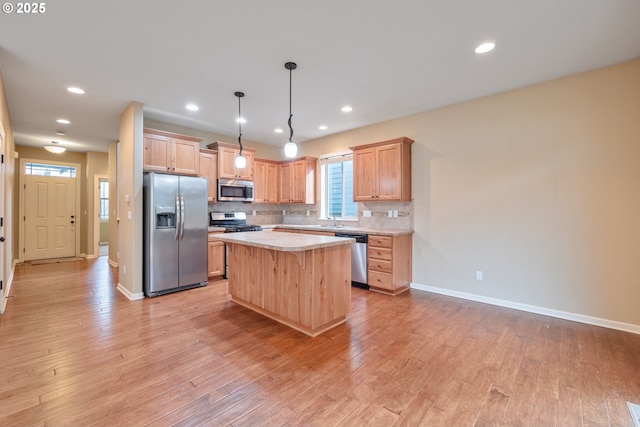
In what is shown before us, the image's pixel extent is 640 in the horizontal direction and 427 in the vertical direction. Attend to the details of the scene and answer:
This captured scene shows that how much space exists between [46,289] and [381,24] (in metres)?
5.77

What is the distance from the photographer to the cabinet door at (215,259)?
4891mm

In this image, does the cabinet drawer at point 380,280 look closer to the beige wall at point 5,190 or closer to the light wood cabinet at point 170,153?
the light wood cabinet at point 170,153

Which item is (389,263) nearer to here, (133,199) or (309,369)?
(309,369)

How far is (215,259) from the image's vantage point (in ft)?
16.3

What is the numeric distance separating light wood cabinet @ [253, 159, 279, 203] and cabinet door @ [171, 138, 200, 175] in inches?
54.6

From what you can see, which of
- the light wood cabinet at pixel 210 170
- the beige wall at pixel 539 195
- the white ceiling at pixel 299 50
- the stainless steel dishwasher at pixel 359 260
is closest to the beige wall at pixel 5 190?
the white ceiling at pixel 299 50

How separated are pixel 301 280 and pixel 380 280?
179 centimetres

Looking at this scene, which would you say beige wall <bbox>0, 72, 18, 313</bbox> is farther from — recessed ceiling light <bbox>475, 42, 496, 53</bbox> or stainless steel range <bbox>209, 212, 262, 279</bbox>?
recessed ceiling light <bbox>475, 42, 496, 53</bbox>

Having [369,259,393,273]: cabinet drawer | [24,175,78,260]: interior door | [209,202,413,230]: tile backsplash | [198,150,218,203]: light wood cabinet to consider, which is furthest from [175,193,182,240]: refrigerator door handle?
[24,175,78,260]: interior door

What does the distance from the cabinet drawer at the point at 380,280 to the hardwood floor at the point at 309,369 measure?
0.64 metres

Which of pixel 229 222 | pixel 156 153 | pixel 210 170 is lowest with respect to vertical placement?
pixel 229 222

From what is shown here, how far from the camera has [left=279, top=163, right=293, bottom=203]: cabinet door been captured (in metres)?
6.19

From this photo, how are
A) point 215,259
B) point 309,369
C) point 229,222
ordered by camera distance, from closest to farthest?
1. point 309,369
2. point 215,259
3. point 229,222

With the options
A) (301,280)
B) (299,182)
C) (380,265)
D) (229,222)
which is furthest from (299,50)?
(229,222)
